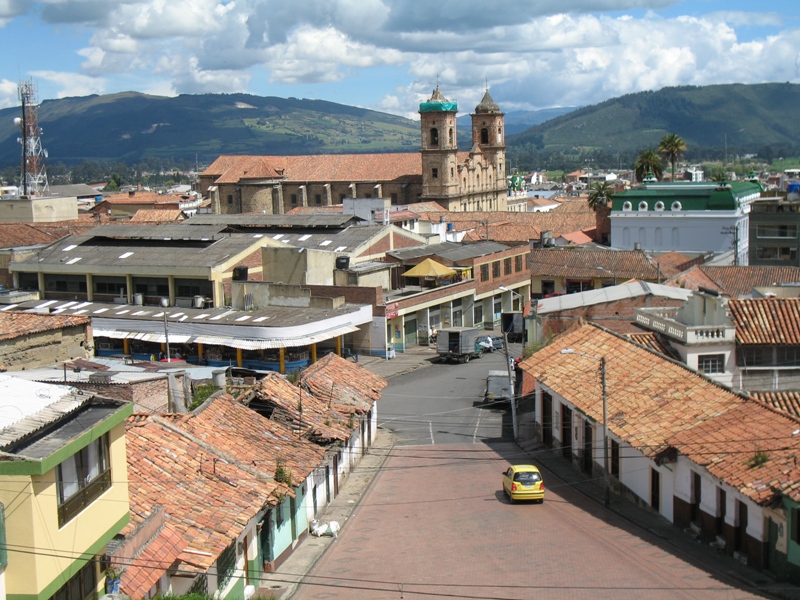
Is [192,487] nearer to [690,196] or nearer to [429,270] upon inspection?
[429,270]

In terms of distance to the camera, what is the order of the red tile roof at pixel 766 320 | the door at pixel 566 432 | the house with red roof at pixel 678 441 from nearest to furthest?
the house with red roof at pixel 678 441, the red tile roof at pixel 766 320, the door at pixel 566 432

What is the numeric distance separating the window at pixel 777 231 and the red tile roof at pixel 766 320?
1538 inches

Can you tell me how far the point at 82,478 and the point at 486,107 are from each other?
359ft

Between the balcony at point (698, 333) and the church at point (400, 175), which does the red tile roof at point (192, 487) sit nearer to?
the balcony at point (698, 333)

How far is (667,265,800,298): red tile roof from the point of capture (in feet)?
172

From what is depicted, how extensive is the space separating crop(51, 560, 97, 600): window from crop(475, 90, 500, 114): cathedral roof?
10919 cm

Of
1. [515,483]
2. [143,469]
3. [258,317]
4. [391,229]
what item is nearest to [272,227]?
[391,229]

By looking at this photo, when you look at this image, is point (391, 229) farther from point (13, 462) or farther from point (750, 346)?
point (13, 462)

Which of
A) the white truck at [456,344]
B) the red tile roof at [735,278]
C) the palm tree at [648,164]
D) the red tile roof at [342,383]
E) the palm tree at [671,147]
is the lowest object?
the white truck at [456,344]

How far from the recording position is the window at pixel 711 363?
3369cm

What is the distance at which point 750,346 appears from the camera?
3344 cm

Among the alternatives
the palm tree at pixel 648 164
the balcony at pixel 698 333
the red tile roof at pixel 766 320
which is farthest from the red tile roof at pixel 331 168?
the red tile roof at pixel 766 320

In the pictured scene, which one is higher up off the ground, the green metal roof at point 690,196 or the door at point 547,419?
the green metal roof at point 690,196

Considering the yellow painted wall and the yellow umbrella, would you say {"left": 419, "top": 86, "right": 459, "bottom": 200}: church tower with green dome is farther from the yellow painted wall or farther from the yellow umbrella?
the yellow painted wall
